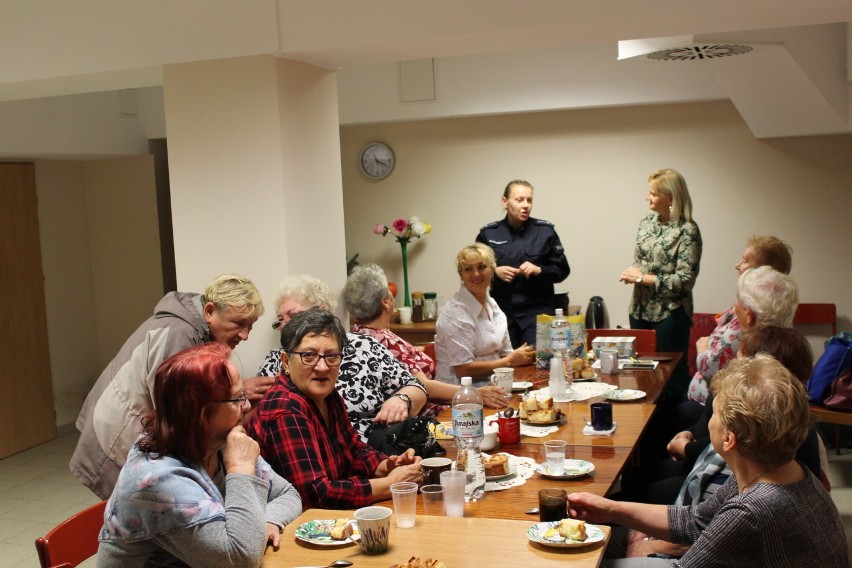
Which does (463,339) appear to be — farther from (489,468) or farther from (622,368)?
(489,468)

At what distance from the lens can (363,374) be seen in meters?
3.27

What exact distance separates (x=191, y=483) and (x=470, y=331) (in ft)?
8.09

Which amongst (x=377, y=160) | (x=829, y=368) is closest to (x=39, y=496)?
(x=377, y=160)

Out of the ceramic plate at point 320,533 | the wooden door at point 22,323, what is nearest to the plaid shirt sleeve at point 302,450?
the ceramic plate at point 320,533

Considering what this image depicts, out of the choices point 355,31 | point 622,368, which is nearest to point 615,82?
point 622,368

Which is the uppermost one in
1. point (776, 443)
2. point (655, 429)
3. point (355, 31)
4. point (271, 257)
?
point (355, 31)

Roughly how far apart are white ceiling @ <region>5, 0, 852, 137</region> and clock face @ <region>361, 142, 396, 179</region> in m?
3.11

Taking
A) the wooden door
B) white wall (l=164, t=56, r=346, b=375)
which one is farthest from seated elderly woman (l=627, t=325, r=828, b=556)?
the wooden door

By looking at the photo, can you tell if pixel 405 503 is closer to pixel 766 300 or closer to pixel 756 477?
pixel 756 477

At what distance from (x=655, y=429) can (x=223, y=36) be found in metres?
2.71

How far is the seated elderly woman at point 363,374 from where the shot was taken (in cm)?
320

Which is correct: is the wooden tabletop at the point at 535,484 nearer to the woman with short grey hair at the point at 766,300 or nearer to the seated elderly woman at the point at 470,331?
the woman with short grey hair at the point at 766,300

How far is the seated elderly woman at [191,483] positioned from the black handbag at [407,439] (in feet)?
2.64

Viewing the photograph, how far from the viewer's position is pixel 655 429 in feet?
14.1
